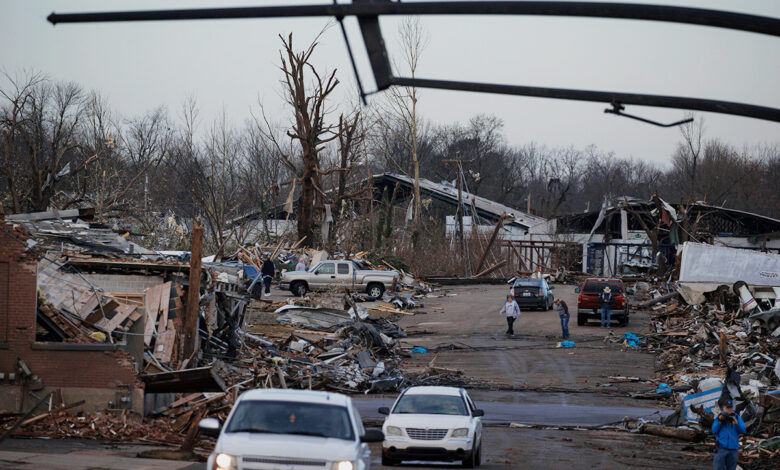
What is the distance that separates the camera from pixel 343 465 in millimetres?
9008

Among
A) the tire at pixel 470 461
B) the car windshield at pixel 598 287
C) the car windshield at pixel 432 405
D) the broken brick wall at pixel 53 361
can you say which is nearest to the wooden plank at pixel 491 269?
the car windshield at pixel 598 287

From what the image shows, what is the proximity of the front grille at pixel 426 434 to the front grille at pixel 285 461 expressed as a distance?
586 cm

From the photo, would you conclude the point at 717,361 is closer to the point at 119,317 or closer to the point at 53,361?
the point at 119,317

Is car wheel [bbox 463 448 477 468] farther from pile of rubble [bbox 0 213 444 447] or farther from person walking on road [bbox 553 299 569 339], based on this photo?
person walking on road [bbox 553 299 569 339]

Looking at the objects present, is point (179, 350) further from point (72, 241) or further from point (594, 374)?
point (594, 374)

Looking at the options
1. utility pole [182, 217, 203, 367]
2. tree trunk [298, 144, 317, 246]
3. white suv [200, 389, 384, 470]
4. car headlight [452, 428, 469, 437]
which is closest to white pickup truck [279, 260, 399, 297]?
tree trunk [298, 144, 317, 246]

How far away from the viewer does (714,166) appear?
95250 mm

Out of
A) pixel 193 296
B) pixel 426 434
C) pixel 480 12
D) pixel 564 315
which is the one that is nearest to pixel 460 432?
pixel 426 434

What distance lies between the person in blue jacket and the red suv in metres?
26.1

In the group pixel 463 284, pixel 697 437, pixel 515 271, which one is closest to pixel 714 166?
pixel 515 271

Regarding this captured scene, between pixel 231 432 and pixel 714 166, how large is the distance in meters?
93.6

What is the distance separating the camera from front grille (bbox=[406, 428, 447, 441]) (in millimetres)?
14570

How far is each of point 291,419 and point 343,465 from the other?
3.61ft

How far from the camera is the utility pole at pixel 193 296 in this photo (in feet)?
67.3
